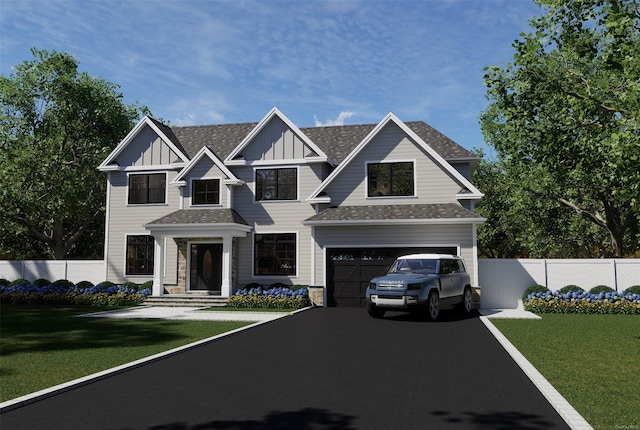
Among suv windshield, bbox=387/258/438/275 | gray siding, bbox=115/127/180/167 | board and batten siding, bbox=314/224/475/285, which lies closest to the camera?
suv windshield, bbox=387/258/438/275

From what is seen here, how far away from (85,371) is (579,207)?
29788 mm

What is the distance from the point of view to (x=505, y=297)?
2047 centimetres

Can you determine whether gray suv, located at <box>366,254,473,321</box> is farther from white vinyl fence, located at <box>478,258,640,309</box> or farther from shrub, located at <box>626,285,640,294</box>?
shrub, located at <box>626,285,640,294</box>

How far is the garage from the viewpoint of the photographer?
21.0 m

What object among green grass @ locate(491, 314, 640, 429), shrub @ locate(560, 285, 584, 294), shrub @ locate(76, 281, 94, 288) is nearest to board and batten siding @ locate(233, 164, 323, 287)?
shrub @ locate(76, 281, 94, 288)

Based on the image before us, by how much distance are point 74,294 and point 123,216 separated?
15.3 ft

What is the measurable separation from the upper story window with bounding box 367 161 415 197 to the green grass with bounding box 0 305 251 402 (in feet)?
32.1

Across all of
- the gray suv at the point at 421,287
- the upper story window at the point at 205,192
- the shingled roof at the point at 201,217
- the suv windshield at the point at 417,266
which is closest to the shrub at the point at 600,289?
the gray suv at the point at 421,287

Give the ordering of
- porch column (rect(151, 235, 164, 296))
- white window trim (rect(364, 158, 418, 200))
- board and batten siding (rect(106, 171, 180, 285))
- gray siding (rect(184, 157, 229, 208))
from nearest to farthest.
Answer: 1. white window trim (rect(364, 158, 418, 200))
2. porch column (rect(151, 235, 164, 296))
3. gray siding (rect(184, 157, 229, 208))
4. board and batten siding (rect(106, 171, 180, 285))

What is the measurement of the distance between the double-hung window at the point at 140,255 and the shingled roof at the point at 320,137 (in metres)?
5.22

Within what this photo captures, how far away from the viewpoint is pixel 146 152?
25.7 meters

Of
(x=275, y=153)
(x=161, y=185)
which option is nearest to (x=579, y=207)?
(x=275, y=153)

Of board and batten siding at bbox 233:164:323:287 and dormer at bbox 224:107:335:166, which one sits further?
dormer at bbox 224:107:335:166

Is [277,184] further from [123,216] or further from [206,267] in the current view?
[123,216]
